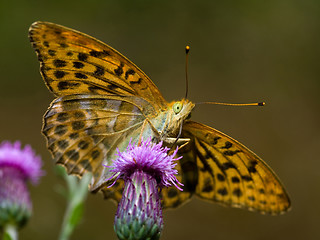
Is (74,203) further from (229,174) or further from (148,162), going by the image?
(229,174)

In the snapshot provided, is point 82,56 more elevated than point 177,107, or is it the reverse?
point 82,56

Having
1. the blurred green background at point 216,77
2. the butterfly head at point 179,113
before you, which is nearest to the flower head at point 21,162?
the butterfly head at point 179,113

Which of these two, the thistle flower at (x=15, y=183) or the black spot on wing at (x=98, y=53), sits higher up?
the black spot on wing at (x=98, y=53)

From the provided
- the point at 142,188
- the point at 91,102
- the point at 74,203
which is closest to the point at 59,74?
the point at 91,102

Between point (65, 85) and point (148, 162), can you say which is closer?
point (148, 162)

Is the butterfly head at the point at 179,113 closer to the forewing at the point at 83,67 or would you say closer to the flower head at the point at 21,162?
the forewing at the point at 83,67

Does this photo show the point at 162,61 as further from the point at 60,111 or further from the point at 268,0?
the point at 60,111

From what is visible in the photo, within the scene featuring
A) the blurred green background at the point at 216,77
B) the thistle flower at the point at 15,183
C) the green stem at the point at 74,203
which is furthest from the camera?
the blurred green background at the point at 216,77

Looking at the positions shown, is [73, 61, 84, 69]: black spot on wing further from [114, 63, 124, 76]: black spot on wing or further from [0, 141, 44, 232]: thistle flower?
[0, 141, 44, 232]: thistle flower
